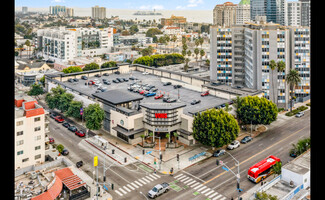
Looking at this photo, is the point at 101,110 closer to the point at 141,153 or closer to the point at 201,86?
the point at 141,153

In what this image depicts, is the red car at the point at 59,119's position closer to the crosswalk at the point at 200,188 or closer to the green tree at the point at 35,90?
the green tree at the point at 35,90

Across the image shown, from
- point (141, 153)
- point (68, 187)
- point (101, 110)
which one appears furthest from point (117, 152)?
point (68, 187)

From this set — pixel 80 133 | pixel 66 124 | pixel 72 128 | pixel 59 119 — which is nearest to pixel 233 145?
pixel 80 133

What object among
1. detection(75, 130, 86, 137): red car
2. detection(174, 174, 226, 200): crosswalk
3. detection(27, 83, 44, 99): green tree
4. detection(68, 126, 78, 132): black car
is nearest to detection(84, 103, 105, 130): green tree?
detection(75, 130, 86, 137): red car

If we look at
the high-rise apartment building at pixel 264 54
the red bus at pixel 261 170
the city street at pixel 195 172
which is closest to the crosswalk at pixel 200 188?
the city street at pixel 195 172

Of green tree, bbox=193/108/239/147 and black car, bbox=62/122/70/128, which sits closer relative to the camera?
green tree, bbox=193/108/239/147

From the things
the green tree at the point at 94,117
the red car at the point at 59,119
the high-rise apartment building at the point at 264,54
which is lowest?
the red car at the point at 59,119

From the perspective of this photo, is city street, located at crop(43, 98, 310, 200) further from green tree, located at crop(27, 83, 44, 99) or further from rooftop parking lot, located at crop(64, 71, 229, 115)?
green tree, located at crop(27, 83, 44, 99)
